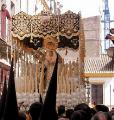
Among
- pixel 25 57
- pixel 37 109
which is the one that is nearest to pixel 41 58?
pixel 25 57

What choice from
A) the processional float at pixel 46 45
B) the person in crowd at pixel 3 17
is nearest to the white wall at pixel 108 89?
the person in crowd at pixel 3 17

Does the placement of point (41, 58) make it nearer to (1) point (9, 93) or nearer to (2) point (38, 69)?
(2) point (38, 69)

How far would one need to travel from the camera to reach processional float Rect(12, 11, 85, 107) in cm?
1073

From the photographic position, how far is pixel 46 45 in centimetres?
1102

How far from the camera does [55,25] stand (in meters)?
10.9

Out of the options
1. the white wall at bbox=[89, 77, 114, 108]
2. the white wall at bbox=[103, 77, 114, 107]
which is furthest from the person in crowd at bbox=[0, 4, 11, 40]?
the white wall at bbox=[103, 77, 114, 107]

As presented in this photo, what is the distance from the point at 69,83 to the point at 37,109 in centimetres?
462

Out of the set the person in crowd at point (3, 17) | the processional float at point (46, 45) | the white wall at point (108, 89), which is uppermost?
the person in crowd at point (3, 17)

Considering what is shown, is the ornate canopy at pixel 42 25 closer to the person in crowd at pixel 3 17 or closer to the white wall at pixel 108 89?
the person in crowd at pixel 3 17

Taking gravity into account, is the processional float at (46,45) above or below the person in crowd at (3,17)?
below

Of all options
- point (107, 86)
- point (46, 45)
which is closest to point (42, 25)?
point (46, 45)

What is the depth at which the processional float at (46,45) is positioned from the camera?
10.7 meters

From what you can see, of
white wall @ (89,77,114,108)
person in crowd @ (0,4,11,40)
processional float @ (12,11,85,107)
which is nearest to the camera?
processional float @ (12,11,85,107)

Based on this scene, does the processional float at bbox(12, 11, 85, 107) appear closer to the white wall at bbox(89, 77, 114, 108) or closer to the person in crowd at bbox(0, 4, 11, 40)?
the person in crowd at bbox(0, 4, 11, 40)
